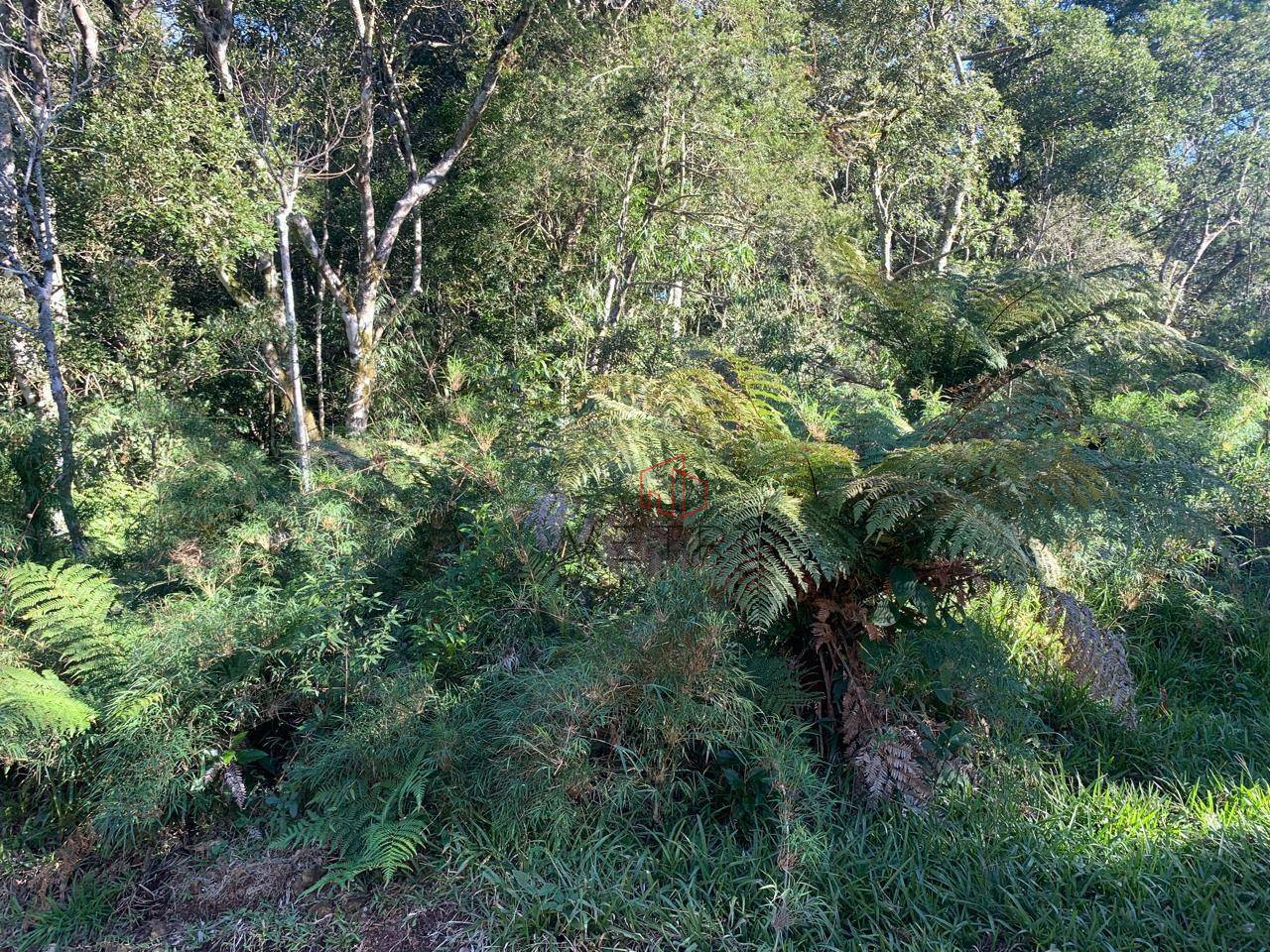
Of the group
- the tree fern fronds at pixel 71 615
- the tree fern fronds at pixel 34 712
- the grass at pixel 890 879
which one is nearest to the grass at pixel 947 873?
the grass at pixel 890 879

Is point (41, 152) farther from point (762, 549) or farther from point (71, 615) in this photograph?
point (762, 549)

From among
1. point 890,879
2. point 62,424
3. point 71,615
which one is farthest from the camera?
point 62,424

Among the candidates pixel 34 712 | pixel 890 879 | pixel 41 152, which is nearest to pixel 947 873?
pixel 890 879

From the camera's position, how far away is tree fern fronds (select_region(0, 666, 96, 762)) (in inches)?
95.6

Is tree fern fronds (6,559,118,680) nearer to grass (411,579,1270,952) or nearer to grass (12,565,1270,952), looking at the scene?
grass (12,565,1270,952)

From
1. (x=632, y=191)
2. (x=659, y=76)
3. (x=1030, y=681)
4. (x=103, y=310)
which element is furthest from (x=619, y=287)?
(x=1030, y=681)

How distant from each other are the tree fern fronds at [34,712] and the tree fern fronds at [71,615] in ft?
0.50

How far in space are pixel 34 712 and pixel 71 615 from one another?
2.03ft

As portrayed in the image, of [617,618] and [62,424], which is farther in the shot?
[62,424]

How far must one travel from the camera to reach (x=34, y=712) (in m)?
2.41

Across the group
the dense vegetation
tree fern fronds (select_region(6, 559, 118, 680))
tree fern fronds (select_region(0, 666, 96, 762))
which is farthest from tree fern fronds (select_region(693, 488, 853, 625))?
tree fern fronds (select_region(6, 559, 118, 680))

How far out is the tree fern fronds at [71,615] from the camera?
2.87 metres

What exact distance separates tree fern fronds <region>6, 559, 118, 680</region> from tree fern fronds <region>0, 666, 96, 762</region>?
0.50 feet

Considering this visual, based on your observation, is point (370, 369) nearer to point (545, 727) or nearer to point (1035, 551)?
point (545, 727)
